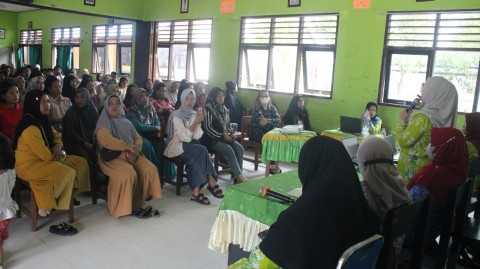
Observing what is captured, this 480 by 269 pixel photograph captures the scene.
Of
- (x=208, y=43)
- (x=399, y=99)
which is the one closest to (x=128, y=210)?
(x=399, y=99)

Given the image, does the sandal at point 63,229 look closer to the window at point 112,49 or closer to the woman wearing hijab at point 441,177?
the woman wearing hijab at point 441,177

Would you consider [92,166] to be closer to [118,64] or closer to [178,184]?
[178,184]

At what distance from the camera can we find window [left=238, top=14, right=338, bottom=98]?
20.5 ft

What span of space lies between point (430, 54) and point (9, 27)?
12.9 meters

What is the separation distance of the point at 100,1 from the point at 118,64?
1.98 m

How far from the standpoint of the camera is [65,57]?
Result: 11125mm

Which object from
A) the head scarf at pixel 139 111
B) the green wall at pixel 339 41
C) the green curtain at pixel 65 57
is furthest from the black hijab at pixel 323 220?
the green curtain at pixel 65 57

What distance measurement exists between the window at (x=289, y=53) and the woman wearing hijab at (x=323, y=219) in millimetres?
4908

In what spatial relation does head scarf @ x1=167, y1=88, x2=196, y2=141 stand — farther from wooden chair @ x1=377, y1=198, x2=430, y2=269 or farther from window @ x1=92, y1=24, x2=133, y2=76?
window @ x1=92, y1=24, x2=133, y2=76

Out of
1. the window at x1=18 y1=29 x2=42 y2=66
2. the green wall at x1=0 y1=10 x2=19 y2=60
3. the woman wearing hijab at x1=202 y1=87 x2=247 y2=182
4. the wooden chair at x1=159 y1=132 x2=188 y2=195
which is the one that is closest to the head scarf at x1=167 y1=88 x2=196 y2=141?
the wooden chair at x1=159 y1=132 x2=188 y2=195

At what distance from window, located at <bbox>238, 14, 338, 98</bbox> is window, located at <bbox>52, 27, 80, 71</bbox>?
19.2ft

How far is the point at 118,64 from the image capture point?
9516mm

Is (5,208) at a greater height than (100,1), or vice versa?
(100,1)

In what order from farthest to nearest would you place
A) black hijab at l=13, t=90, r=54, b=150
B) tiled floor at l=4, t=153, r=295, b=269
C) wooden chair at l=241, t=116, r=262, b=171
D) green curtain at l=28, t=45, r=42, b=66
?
green curtain at l=28, t=45, r=42, b=66 < wooden chair at l=241, t=116, r=262, b=171 < black hijab at l=13, t=90, r=54, b=150 < tiled floor at l=4, t=153, r=295, b=269
